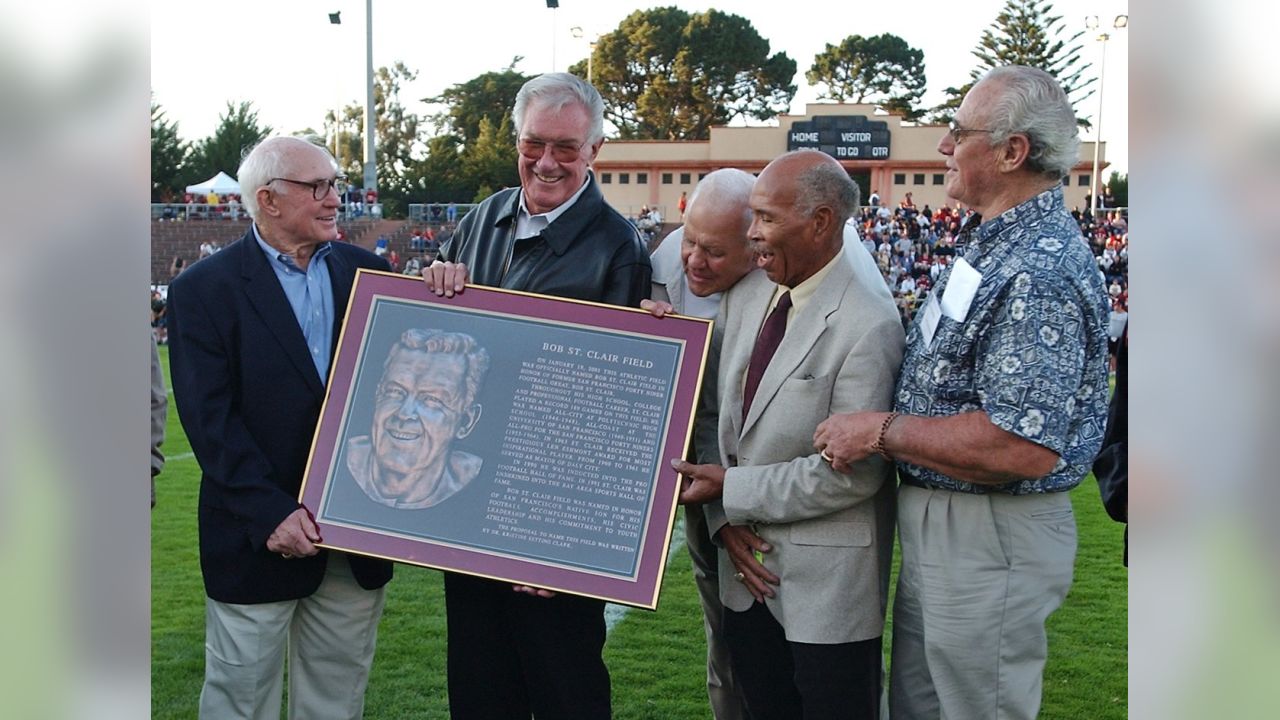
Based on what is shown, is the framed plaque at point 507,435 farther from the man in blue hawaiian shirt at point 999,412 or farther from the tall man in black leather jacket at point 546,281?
the man in blue hawaiian shirt at point 999,412

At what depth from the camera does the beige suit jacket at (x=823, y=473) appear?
2.93 m

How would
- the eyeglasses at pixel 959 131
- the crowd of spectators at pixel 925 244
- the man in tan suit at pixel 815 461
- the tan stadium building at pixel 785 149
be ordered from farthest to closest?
1. the tan stadium building at pixel 785 149
2. the crowd of spectators at pixel 925 244
3. the man in tan suit at pixel 815 461
4. the eyeglasses at pixel 959 131

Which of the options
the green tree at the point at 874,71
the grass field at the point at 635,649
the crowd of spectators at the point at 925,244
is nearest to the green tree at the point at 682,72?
the green tree at the point at 874,71

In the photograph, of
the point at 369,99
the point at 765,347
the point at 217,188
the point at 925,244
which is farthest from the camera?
the point at 217,188

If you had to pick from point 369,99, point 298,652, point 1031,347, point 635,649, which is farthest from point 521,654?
point 369,99

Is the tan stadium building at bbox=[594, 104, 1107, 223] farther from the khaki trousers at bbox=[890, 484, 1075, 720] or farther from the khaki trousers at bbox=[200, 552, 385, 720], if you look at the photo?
the khaki trousers at bbox=[890, 484, 1075, 720]

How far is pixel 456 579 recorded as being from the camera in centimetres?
347

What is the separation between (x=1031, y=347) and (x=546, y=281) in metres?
1.39

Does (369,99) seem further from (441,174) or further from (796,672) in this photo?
(796,672)

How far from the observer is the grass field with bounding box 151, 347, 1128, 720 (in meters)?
5.08

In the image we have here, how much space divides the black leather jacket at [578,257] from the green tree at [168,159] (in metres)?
62.2

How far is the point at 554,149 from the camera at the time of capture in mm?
3328
